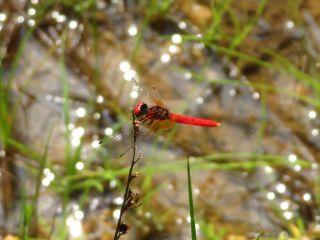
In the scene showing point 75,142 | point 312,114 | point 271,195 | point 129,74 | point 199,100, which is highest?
point 129,74

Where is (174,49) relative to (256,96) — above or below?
above

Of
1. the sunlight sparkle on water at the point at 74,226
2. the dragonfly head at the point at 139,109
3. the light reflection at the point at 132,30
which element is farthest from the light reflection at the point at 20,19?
the dragonfly head at the point at 139,109

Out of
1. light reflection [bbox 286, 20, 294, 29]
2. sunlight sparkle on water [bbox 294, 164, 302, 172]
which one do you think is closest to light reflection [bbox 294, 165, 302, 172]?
sunlight sparkle on water [bbox 294, 164, 302, 172]

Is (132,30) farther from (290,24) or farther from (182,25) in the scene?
(290,24)

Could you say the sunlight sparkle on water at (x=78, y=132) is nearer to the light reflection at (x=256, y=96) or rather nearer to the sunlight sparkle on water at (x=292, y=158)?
the light reflection at (x=256, y=96)

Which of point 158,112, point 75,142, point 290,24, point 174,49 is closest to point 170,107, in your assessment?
point 174,49

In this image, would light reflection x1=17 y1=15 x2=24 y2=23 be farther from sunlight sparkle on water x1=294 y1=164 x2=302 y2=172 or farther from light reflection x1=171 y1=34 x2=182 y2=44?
sunlight sparkle on water x1=294 y1=164 x2=302 y2=172

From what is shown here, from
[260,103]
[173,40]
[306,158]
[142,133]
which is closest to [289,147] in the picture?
[306,158]

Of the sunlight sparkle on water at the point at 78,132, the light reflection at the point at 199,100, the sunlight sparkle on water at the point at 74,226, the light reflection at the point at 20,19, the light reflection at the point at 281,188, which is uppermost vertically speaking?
the light reflection at the point at 20,19

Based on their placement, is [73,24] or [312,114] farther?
[73,24]
